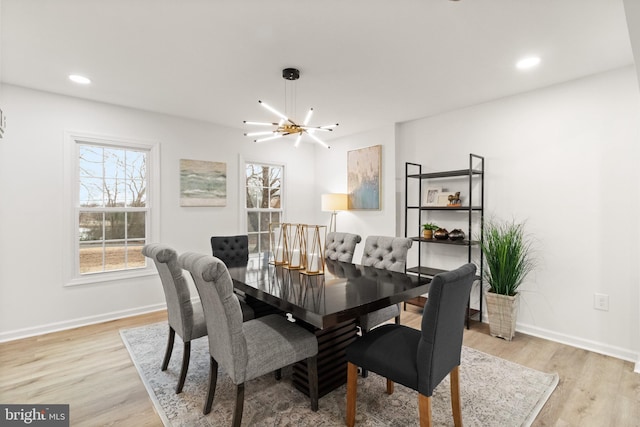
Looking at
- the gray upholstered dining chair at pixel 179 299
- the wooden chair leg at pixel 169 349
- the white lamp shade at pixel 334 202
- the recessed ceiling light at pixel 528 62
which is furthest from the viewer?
the white lamp shade at pixel 334 202

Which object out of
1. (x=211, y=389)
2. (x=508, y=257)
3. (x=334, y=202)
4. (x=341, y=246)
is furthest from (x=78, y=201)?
(x=508, y=257)

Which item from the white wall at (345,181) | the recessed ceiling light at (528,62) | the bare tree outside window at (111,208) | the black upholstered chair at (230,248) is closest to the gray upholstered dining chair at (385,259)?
the black upholstered chair at (230,248)

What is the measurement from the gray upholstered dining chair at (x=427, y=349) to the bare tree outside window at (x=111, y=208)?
10.7 feet

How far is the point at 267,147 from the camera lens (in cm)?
516

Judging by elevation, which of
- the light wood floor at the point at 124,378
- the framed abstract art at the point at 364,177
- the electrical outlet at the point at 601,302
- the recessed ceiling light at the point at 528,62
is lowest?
the light wood floor at the point at 124,378

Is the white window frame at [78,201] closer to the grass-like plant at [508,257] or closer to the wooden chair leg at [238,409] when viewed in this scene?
the wooden chair leg at [238,409]

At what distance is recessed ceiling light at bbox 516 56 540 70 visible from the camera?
2.60 meters

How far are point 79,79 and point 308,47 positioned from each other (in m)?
2.26

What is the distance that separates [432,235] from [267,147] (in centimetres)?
288

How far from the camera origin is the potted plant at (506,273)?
3.14 meters

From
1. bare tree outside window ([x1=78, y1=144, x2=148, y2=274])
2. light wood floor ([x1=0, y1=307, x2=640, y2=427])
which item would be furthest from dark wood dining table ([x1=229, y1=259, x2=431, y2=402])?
bare tree outside window ([x1=78, y1=144, x2=148, y2=274])

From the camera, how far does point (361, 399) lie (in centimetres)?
216

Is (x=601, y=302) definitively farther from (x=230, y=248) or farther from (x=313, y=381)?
(x=230, y=248)

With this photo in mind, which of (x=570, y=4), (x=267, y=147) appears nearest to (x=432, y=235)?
(x=570, y=4)
